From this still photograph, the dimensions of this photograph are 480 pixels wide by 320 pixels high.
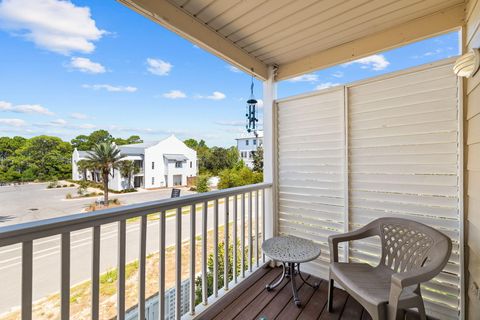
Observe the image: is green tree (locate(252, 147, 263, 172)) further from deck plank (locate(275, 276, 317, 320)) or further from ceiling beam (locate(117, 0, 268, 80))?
deck plank (locate(275, 276, 317, 320))

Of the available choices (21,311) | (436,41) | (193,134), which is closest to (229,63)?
(193,134)

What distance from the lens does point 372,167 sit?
86.0 inches

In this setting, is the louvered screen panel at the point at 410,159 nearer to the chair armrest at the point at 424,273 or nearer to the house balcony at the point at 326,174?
the house balcony at the point at 326,174

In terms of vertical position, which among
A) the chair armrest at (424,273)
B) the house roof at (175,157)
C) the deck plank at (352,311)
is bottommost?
the deck plank at (352,311)

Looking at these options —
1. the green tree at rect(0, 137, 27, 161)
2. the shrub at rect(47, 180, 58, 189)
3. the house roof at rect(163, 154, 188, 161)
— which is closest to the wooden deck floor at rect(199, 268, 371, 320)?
the house roof at rect(163, 154, 188, 161)

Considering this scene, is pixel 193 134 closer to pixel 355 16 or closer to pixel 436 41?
pixel 355 16

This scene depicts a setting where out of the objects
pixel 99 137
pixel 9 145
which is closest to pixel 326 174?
pixel 99 137

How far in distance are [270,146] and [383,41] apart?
1545 millimetres

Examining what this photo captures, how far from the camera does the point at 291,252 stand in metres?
2.09

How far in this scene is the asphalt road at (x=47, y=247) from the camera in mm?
1003

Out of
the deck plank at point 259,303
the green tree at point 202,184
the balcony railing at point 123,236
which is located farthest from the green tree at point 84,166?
the deck plank at point 259,303

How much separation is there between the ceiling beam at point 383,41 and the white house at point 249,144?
0.82 m

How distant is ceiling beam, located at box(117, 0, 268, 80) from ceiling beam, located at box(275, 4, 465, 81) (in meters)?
0.56

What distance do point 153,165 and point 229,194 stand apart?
901mm
